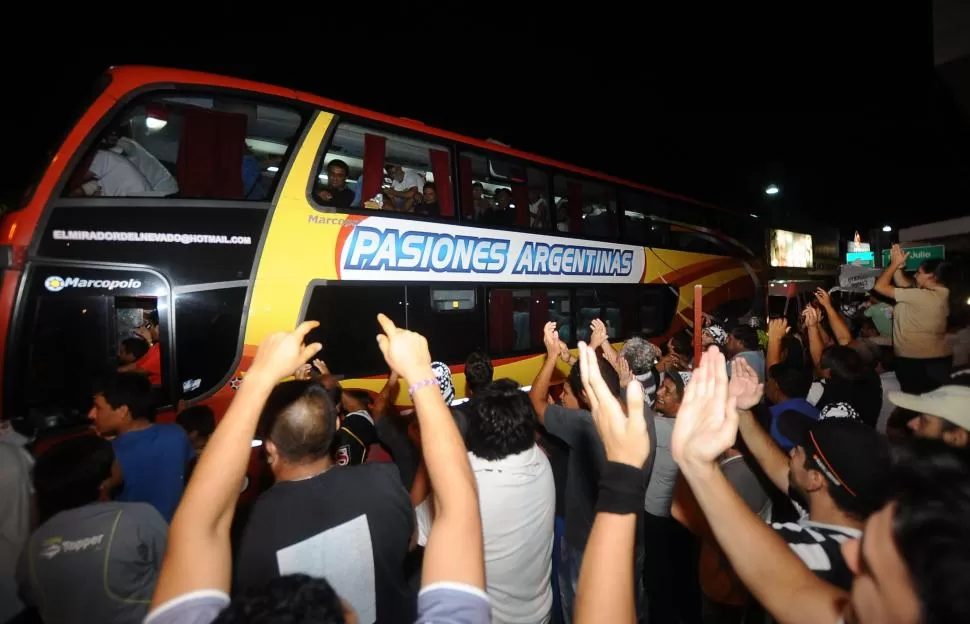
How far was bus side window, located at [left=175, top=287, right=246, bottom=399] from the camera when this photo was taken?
12.2 feet

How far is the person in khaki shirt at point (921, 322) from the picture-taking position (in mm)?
4418

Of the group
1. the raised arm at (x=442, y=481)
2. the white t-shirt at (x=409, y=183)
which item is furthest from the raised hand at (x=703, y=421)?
the white t-shirt at (x=409, y=183)

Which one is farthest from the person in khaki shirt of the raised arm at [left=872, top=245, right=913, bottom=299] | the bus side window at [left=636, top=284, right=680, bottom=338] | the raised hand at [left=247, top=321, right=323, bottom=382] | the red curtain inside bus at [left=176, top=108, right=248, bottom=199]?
the red curtain inside bus at [left=176, top=108, right=248, bottom=199]

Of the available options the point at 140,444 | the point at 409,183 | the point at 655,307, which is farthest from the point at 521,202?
the point at 140,444

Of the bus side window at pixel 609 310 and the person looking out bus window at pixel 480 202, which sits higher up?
the person looking out bus window at pixel 480 202

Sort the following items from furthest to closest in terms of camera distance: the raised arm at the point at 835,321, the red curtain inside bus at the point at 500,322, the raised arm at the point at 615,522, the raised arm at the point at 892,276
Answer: the red curtain inside bus at the point at 500,322 → the raised arm at the point at 835,321 → the raised arm at the point at 892,276 → the raised arm at the point at 615,522

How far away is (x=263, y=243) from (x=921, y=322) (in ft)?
21.2

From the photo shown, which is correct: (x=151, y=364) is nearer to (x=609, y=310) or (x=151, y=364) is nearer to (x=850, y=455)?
(x=850, y=455)

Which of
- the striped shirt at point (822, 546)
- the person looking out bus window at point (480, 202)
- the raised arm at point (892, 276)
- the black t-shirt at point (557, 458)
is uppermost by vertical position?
the person looking out bus window at point (480, 202)

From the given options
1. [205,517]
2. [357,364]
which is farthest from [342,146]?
[205,517]

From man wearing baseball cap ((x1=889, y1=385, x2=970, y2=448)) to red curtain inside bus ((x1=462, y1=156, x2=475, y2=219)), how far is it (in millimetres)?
4343

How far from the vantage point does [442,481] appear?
1.29m

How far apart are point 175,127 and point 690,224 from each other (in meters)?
8.74

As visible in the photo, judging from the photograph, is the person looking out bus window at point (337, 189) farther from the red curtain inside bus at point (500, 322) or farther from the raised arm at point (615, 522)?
the raised arm at point (615, 522)
